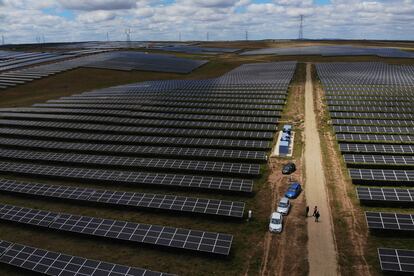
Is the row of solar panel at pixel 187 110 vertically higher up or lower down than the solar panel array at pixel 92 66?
lower down

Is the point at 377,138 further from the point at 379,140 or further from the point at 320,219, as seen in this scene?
the point at 320,219

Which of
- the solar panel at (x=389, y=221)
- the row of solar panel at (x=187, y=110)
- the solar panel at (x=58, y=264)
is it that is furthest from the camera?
the row of solar panel at (x=187, y=110)

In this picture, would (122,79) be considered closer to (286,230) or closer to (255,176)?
(255,176)

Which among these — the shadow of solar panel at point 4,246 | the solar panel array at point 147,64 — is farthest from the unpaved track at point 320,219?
the solar panel array at point 147,64

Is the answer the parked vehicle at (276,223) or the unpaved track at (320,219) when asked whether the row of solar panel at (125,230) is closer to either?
the parked vehicle at (276,223)

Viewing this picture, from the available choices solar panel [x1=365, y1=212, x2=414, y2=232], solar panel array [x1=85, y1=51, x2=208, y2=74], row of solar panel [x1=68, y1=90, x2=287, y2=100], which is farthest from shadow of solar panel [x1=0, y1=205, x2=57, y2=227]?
solar panel array [x1=85, y1=51, x2=208, y2=74]

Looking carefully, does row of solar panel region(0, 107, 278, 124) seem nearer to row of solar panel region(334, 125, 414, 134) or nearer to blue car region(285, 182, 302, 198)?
row of solar panel region(334, 125, 414, 134)

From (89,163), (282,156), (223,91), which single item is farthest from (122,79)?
(282,156)

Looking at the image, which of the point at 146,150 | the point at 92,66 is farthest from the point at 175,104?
the point at 92,66
